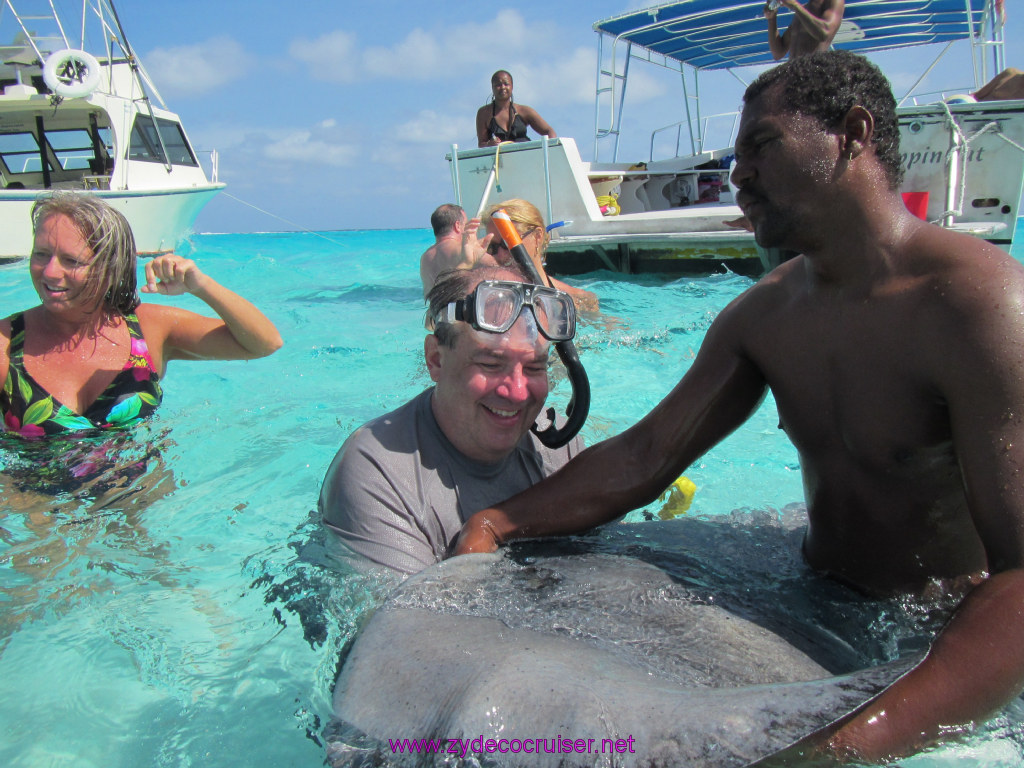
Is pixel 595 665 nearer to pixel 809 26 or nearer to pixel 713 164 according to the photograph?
pixel 809 26

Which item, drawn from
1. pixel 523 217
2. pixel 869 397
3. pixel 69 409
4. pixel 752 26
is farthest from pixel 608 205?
pixel 869 397

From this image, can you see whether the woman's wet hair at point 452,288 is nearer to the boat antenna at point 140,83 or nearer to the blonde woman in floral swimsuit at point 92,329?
the blonde woman in floral swimsuit at point 92,329

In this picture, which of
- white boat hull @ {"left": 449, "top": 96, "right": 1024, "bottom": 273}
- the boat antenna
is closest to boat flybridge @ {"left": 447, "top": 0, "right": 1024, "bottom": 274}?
white boat hull @ {"left": 449, "top": 96, "right": 1024, "bottom": 273}

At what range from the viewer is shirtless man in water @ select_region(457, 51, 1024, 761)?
1.51 metres

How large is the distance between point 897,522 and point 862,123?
1.10 meters

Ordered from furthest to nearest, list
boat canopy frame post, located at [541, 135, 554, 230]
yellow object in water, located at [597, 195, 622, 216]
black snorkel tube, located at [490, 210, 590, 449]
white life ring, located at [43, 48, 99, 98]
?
1. white life ring, located at [43, 48, 99, 98]
2. yellow object in water, located at [597, 195, 622, 216]
3. boat canopy frame post, located at [541, 135, 554, 230]
4. black snorkel tube, located at [490, 210, 590, 449]

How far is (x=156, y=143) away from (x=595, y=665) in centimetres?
1958

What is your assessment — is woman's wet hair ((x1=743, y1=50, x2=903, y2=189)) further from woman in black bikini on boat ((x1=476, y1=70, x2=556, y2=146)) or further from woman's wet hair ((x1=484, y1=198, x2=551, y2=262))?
woman in black bikini on boat ((x1=476, y1=70, x2=556, y2=146))

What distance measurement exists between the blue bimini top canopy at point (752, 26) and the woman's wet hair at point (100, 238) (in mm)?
11413

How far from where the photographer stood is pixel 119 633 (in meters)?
3.01

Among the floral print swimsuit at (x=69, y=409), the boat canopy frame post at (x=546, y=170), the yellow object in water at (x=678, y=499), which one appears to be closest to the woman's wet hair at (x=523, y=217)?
the yellow object in water at (x=678, y=499)

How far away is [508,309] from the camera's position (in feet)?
8.34

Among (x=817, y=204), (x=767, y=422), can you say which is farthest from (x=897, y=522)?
(x=767, y=422)

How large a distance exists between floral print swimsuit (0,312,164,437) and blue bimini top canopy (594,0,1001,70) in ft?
38.1
